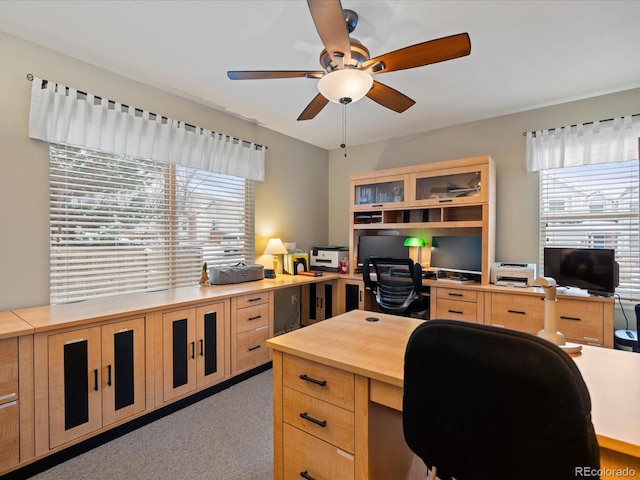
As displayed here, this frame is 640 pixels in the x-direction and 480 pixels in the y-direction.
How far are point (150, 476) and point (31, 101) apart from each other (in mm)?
2513

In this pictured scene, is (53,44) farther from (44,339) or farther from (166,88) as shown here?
(44,339)

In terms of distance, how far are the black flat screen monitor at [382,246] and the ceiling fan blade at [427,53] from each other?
2464 millimetres

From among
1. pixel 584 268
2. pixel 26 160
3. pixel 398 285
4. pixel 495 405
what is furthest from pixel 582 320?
pixel 26 160

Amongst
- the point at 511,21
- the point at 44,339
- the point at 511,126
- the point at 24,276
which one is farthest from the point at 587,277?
the point at 24,276

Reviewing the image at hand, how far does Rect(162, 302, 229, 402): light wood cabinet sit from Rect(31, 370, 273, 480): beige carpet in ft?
0.66

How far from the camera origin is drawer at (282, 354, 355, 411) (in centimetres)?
130

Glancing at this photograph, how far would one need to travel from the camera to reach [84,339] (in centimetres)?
196

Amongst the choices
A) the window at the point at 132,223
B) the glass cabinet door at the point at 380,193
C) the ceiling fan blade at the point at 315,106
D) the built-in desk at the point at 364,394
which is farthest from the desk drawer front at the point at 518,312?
the window at the point at 132,223

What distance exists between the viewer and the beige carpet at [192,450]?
1812 millimetres

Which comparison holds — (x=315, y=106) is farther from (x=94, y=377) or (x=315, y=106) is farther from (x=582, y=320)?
(x=582, y=320)

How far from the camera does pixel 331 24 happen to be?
1.52 metres

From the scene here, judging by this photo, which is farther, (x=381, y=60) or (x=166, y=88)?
(x=166, y=88)

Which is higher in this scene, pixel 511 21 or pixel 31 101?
pixel 511 21

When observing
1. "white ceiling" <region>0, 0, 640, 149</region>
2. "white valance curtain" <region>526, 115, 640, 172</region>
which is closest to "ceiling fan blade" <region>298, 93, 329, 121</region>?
"white ceiling" <region>0, 0, 640, 149</region>
